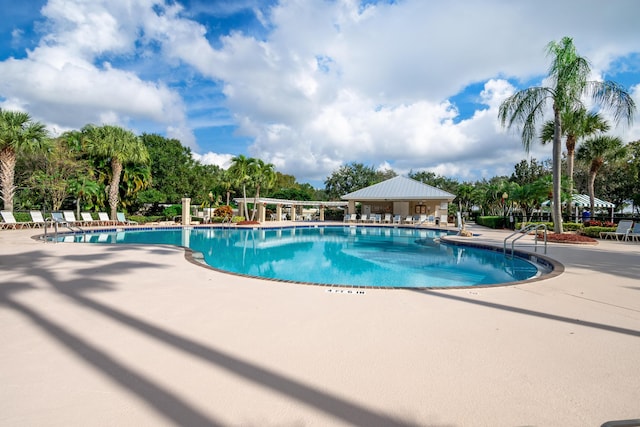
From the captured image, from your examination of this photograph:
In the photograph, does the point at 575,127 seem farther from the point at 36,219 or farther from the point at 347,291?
the point at 36,219

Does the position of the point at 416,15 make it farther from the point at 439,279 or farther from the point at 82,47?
the point at 82,47

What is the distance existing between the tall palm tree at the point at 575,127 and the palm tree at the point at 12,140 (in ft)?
83.7

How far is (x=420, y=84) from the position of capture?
56.5 feet

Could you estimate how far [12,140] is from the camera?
16594 millimetres

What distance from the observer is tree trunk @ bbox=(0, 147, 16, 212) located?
55.4ft

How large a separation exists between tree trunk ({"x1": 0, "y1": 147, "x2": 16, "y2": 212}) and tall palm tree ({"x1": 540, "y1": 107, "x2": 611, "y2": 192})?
2674 centimetres

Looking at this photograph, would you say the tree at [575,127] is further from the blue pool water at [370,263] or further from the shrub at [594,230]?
the blue pool water at [370,263]

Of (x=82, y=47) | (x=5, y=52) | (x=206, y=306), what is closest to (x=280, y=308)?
(x=206, y=306)

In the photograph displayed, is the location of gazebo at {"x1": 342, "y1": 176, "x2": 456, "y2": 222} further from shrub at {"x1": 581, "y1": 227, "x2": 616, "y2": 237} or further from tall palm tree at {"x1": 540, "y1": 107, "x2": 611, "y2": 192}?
shrub at {"x1": 581, "y1": 227, "x2": 616, "y2": 237}

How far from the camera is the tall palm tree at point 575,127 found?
13320 millimetres

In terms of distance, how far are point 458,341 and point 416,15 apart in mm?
11192

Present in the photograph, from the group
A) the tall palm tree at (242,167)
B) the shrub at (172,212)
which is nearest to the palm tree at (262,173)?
the tall palm tree at (242,167)

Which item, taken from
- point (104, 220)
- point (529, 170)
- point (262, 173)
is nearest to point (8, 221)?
point (104, 220)

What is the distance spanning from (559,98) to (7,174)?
26640mm
